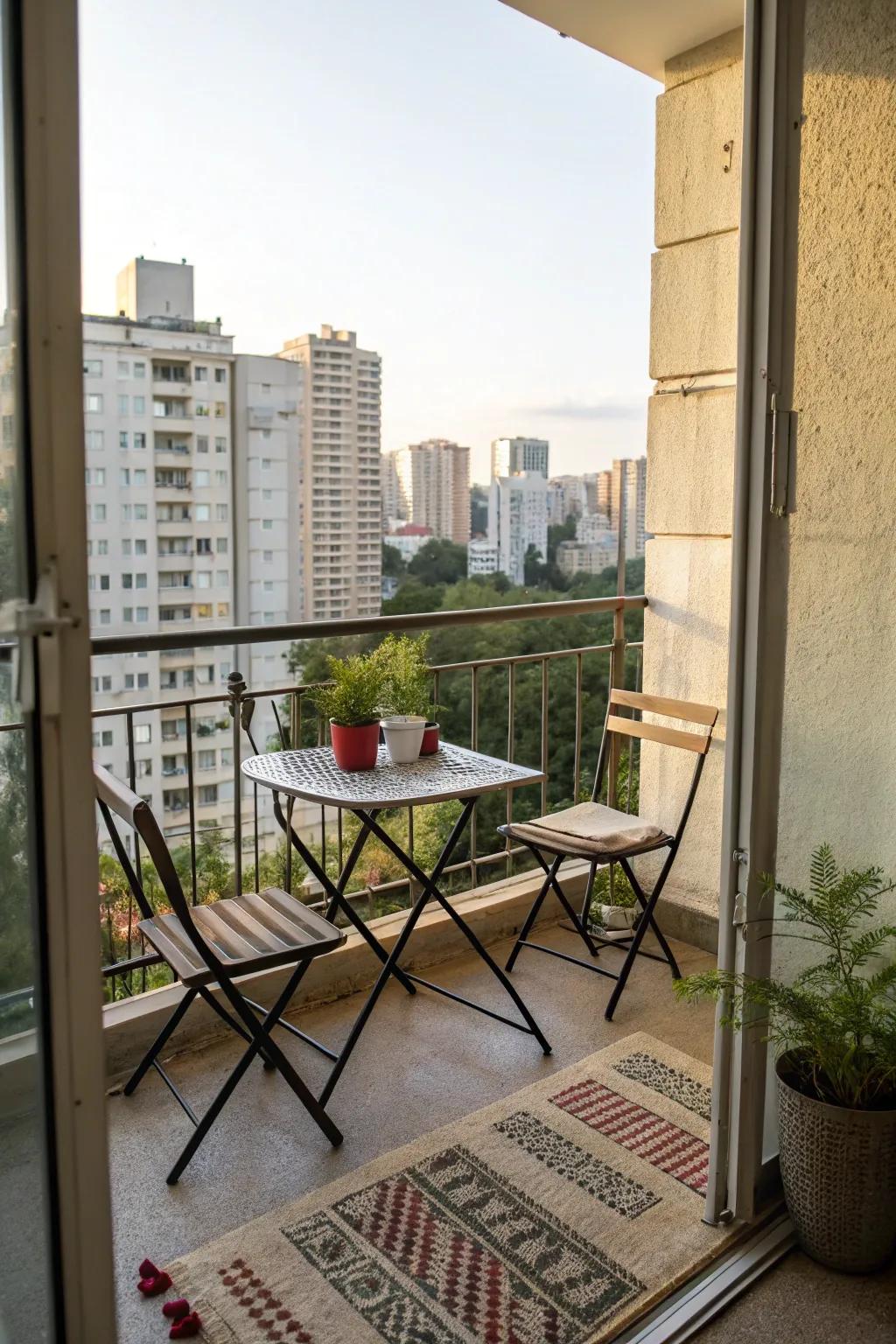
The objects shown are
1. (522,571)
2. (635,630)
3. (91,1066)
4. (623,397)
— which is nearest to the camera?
(91,1066)

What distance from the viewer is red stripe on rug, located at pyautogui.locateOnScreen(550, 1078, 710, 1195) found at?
7.22ft

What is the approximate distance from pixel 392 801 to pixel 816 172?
1505 mm

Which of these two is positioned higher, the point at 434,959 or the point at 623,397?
the point at 623,397

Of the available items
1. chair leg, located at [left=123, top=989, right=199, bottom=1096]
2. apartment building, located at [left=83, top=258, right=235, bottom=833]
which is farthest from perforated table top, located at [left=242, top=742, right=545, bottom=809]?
apartment building, located at [left=83, top=258, right=235, bottom=833]

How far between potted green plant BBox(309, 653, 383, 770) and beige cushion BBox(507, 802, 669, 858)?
0.60m

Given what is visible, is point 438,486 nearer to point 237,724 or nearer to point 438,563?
point 438,563

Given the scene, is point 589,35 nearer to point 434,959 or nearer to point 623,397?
point 434,959

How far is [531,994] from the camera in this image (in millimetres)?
3039

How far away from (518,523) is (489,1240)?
1203 cm

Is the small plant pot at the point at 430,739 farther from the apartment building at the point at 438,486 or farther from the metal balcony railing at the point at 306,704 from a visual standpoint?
the apartment building at the point at 438,486

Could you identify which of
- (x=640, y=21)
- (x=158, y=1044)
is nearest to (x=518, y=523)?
(x=640, y=21)

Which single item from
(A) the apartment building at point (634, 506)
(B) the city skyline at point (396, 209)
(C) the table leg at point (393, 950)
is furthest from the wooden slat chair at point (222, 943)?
(B) the city skyline at point (396, 209)

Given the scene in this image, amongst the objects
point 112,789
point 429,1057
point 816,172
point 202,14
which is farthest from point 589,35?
point 202,14

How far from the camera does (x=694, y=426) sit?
11.1ft
